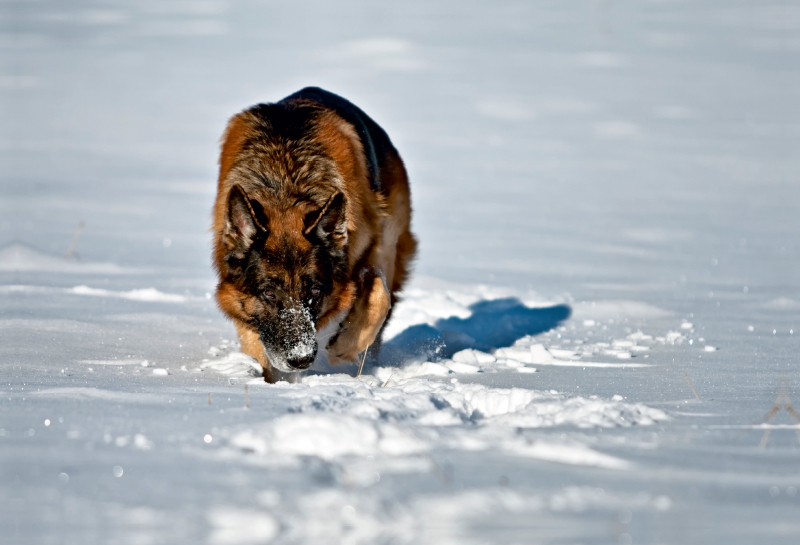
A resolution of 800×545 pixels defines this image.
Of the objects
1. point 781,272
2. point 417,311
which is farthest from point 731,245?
point 417,311

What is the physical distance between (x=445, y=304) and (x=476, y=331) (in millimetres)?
882

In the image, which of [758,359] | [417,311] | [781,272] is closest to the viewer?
[758,359]

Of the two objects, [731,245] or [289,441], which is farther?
[731,245]

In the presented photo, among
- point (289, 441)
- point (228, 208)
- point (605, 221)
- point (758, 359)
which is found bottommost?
point (605, 221)

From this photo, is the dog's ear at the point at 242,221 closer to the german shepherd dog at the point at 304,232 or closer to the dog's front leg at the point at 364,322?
the german shepherd dog at the point at 304,232

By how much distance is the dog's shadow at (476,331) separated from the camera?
19.9 ft

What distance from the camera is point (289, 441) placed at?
3053 mm

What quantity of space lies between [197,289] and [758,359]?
5123mm

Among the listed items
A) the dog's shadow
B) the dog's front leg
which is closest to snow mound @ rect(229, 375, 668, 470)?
the dog's front leg

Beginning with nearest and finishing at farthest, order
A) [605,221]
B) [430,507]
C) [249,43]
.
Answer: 1. [430,507]
2. [605,221]
3. [249,43]

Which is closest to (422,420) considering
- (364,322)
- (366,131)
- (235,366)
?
(235,366)

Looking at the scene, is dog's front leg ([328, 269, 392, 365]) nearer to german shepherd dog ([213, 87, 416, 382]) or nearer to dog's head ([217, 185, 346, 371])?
german shepherd dog ([213, 87, 416, 382])

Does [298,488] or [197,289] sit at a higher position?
[298,488]

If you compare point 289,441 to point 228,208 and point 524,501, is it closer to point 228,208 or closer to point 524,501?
point 524,501
